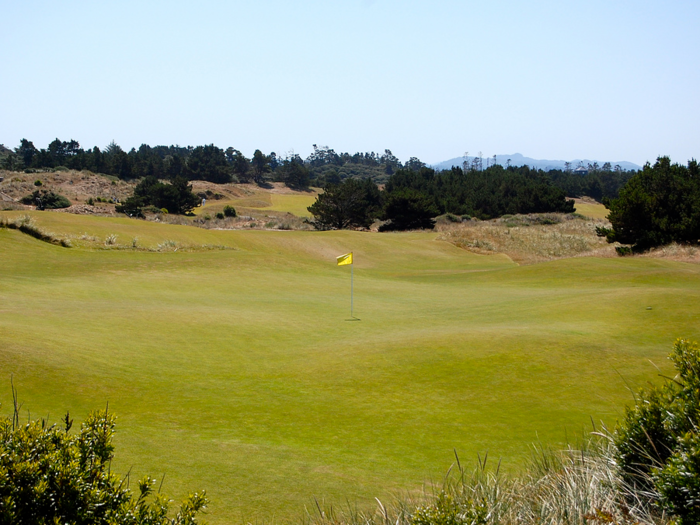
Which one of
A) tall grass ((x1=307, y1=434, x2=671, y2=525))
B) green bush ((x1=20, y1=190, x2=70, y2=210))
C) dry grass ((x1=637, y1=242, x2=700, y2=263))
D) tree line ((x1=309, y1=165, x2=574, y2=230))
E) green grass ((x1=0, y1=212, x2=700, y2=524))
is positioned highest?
tree line ((x1=309, y1=165, x2=574, y2=230))

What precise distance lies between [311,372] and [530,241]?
154ft

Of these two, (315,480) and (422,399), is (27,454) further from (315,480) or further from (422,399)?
(422,399)

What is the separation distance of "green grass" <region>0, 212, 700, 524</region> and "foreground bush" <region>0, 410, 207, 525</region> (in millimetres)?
2081

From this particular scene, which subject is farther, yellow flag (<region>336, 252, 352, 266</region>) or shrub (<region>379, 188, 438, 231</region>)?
shrub (<region>379, 188, 438, 231</region>)

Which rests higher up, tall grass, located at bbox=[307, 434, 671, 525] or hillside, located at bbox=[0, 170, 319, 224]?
hillside, located at bbox=[0, 170, 319, 224]

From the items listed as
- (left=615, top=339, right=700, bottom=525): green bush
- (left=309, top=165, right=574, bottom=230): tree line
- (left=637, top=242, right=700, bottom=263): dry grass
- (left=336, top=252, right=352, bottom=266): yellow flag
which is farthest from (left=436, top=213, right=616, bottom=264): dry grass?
(left=615, top=339, right=700, bottom=525): green bush

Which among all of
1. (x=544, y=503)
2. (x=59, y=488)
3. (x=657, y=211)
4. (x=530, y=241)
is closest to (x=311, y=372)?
(x=544, y=503)

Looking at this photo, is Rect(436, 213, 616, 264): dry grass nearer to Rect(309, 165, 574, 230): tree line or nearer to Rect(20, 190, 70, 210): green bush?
Rect(309, 165, 574, 230): tree line

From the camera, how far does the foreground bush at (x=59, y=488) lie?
3469mm

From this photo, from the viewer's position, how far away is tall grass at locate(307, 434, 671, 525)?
452 centimetres

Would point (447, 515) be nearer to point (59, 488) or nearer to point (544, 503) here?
point (544, 503)

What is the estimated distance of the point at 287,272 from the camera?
30.1 meters

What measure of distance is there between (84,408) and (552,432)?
22.0ft

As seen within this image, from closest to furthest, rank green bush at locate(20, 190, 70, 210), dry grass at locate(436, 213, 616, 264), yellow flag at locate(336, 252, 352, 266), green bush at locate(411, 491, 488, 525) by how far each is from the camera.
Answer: green bush at locate(411, 491, 488, 525)
yellow flag at locate(336, 252, 352, 266)
dry grass at locate(436, 213, 616, 264)
green bush at locate(20, 190, 70, 210)
